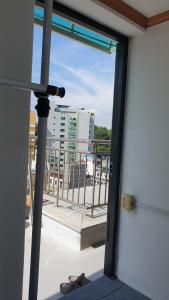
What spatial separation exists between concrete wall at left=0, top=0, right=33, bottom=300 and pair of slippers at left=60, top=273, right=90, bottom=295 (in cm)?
117

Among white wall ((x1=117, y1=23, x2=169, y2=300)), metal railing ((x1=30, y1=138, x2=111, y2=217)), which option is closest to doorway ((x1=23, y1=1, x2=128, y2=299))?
metal railing ((x1=30, y1=138, x2=111, y2=217))

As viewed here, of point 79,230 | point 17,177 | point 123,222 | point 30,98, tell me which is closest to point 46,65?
point 30,98

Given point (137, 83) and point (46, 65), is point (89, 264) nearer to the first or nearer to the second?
point (137, 83)

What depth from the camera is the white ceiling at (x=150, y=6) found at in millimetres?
1588

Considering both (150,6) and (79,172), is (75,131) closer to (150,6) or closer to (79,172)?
(79,172)

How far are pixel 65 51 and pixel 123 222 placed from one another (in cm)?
169

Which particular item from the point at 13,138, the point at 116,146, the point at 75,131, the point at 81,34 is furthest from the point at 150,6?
the point at 75,131

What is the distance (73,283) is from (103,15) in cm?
191

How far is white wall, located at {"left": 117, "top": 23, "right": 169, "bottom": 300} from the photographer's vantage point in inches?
68.3

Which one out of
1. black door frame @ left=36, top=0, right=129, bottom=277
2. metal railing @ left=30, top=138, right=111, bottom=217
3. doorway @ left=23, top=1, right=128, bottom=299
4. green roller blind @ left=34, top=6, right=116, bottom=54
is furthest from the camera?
metal railing @ left=30, top=138, right=111, bottom=217

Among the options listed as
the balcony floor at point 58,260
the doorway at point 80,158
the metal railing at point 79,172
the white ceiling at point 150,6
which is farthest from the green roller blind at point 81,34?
the balcony floor at point 58,260

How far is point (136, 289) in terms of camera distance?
6.21ft

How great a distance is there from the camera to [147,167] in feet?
6.02

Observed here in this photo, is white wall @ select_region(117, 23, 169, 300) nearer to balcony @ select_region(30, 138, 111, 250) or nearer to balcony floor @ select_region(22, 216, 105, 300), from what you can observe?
balcony floor @ select_region(22, 216, 105, 300)
